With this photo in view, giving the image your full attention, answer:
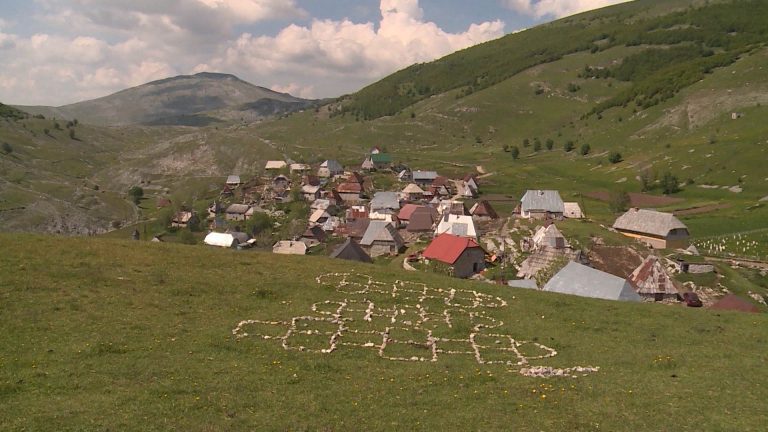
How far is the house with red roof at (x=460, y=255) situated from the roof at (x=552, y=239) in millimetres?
10098

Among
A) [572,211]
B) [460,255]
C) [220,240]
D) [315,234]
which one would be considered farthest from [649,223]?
[220,240]

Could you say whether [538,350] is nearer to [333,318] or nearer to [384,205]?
[333,318]

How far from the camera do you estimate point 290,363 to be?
2575cm

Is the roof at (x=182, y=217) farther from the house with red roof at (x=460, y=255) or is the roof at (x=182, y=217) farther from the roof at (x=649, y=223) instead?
the roof at (x=649, y=223)

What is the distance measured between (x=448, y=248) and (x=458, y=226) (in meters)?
22.2

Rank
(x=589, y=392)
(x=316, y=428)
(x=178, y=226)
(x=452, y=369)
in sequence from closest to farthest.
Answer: (x=316, y=428)
(x=589, y=392)
(x=452, y=369)
(x=178, y=226)

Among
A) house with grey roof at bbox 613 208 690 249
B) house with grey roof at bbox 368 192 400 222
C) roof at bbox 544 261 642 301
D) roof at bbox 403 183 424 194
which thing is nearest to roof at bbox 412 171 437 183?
roof at bbox 403 183 424 194

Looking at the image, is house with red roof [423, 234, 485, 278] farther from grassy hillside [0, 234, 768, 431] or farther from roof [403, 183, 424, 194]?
roof [403, 183, 424, 194]

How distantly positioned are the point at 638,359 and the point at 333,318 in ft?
58.6

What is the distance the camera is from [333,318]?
33125 millimetres

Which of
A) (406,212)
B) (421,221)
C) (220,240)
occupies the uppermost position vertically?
(406,212)

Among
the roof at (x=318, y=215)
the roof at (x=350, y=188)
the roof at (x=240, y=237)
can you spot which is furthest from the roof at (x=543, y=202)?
the roof at (x=240, y=237)

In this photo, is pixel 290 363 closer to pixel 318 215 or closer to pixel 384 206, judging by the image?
pixel 384 206

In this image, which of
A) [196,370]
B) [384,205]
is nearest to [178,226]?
[384,205]
